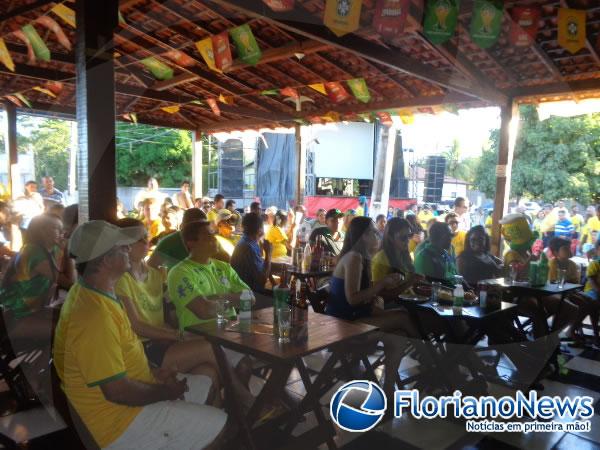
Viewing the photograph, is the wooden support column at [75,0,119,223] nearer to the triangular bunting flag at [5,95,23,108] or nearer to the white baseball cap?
the white baseball cap

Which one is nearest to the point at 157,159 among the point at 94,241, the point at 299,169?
the point at 299,169

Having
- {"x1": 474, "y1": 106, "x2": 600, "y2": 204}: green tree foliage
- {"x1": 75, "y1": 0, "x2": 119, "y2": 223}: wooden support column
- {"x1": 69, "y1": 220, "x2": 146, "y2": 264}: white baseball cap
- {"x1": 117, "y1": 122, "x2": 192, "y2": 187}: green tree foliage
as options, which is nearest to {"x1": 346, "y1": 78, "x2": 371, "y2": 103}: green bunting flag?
{"x1": 75, "y1": 0, "x2": 119, "y2": 223}: wooden support column

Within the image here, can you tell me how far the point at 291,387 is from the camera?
A: 134 inches

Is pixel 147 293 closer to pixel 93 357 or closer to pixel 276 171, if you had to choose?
pixel 93 357

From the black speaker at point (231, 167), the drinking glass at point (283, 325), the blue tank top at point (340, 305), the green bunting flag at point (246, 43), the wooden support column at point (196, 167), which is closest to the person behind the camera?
the drinking glass at point (283, 325)

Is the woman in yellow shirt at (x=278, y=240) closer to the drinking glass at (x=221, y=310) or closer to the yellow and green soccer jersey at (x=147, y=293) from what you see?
the yellow and green soccer jersey at (x=147, y=293)

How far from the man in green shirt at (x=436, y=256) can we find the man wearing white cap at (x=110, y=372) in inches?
103

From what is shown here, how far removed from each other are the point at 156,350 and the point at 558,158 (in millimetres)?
17266

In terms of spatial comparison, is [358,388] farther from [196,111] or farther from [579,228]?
[579,228]

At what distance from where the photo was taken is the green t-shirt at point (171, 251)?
3.48m

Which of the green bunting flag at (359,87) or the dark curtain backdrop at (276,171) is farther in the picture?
the dark curtain backdrop at (276,171)

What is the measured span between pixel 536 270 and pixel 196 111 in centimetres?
752

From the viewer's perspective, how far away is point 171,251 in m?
3.50

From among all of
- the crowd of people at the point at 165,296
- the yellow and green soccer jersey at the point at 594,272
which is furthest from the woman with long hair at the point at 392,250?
the yellow and green soccer jersey at the point at 594,272
